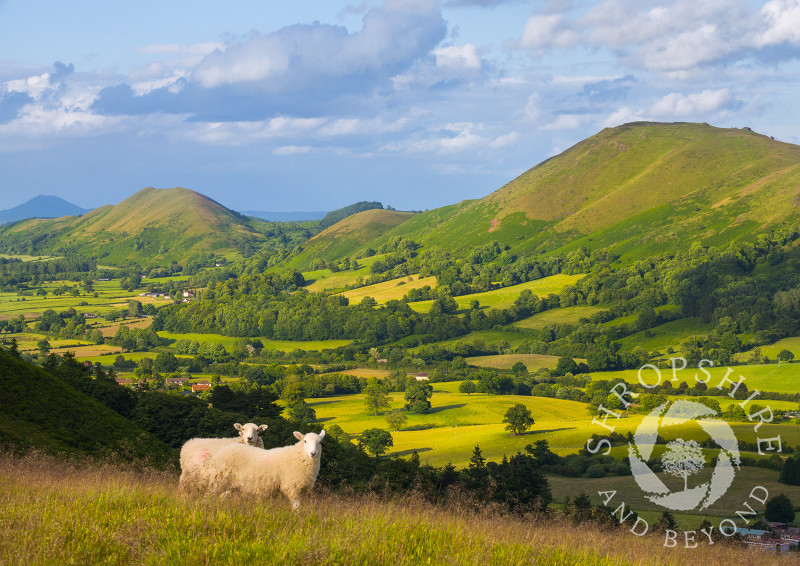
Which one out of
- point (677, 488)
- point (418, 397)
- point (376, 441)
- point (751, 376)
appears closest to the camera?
point (677, 488)

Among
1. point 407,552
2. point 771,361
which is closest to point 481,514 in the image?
point 407,552

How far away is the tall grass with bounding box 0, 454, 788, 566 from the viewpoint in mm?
9133

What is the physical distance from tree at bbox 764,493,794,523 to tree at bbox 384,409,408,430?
6402 cm

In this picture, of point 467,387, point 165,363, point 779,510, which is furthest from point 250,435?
point 165,363

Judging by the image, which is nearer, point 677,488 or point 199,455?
point 199,455

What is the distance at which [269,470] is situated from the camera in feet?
51.0

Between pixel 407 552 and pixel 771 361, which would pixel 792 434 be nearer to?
pixel 771 361

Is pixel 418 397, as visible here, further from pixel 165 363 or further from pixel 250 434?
pixel 250 434

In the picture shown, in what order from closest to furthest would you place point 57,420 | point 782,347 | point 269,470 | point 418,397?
point 269,470 → point 57,420 → point 418,397 → point 782,347

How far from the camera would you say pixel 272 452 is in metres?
16.0

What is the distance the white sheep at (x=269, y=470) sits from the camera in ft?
49.9

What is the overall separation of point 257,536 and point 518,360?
187 m

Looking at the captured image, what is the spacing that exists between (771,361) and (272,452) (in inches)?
7170

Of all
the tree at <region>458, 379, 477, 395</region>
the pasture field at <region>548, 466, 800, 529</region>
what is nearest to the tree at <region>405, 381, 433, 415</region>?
the tree at <region>458, 379, 477, 395</region>
